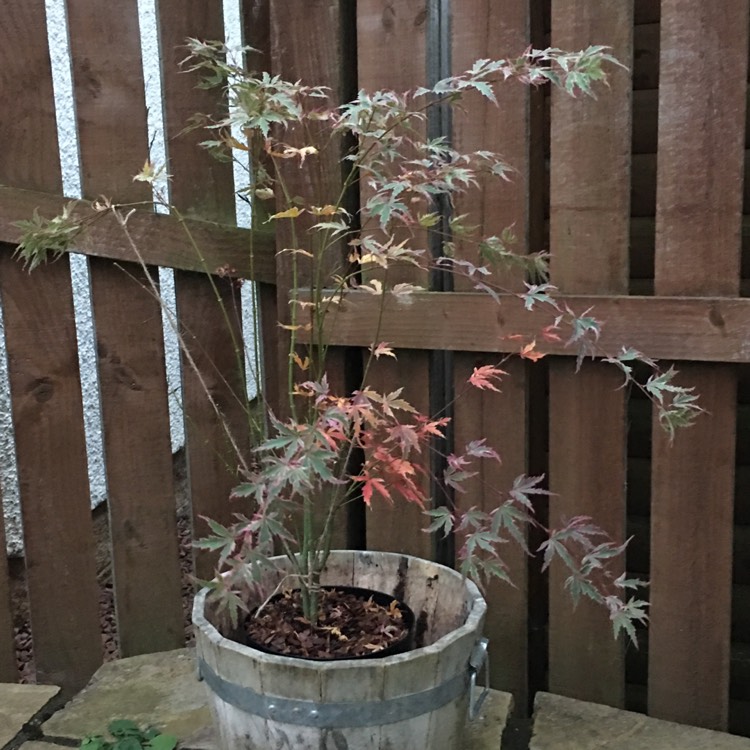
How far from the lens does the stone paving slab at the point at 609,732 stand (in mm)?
1636

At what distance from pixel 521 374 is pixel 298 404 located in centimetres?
53

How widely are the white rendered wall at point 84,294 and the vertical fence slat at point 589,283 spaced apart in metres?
1.17

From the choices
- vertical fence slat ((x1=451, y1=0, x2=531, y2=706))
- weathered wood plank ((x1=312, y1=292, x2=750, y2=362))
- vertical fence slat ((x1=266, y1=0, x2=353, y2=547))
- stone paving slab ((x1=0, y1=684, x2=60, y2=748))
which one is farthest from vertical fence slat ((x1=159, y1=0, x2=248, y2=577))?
vertical fence slat ((x1=451, y1=0, x2=531, y2=706))

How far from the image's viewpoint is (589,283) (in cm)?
169

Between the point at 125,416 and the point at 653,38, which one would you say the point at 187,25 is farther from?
the point at 653,38

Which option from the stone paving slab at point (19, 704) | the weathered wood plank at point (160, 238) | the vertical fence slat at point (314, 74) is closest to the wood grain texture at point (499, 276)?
the vertical fence slat at point (314, 74)

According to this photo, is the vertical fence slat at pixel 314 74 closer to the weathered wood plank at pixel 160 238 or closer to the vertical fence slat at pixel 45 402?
the weathered wood plank at pixel 160 238

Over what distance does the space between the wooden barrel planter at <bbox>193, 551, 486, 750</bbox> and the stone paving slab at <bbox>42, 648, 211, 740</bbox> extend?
34cm

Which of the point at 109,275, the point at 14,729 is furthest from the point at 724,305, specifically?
the point at 14,729

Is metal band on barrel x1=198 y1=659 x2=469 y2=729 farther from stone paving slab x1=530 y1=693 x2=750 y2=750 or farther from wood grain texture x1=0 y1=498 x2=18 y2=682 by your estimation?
wood grain texture x1=0 y1=498 x2=18 y2=682

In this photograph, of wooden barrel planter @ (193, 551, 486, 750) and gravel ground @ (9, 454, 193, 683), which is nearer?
wooden barrel planter @ (193, 551, 486, 750)

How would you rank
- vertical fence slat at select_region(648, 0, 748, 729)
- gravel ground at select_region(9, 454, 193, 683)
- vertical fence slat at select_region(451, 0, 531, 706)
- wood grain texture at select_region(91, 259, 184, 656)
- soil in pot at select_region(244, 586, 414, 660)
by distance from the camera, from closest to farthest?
soil in pot at select_region(244, 586, 414, 660), vertical fence slat at select_region(648, 0, 748, 729), vertical fence slat at select_region(451, 0, 531, 706), wood grain texture at select_region(91, 259, 184, 656), gravel ground at select_region(9, 454, 193, 683)

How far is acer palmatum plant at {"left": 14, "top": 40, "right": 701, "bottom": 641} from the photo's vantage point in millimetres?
1238

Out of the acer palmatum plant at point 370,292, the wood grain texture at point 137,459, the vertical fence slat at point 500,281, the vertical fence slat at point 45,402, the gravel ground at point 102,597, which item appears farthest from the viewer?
the gravel ground at point 102,597
